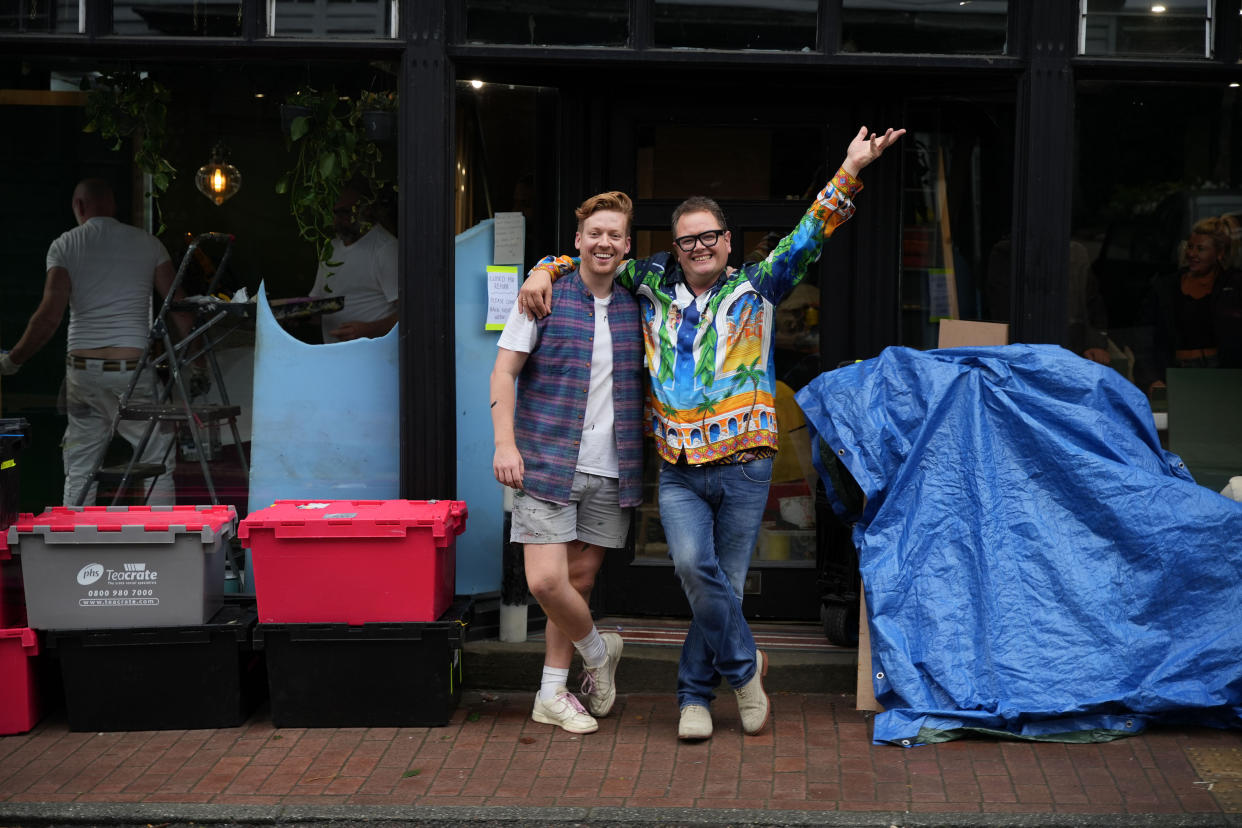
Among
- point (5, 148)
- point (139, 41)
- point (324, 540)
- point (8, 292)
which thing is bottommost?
point (324, 540)

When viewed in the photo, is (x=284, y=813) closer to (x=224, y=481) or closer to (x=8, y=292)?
(x=224, y=481)

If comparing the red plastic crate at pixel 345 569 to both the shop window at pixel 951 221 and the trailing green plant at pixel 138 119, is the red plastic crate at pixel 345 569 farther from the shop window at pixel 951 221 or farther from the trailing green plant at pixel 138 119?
the shop window at pixel 951 221

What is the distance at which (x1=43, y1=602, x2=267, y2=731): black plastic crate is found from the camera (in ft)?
17.5

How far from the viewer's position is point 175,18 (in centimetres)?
582

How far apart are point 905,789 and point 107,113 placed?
14.2 feet

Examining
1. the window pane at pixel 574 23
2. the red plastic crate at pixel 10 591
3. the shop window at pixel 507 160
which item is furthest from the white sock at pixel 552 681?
the window pane at pixel 574 23

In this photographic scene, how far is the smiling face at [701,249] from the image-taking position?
4.97 m

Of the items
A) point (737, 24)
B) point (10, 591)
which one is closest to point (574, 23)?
point (737, 24)

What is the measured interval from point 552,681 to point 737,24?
A: 108 inches

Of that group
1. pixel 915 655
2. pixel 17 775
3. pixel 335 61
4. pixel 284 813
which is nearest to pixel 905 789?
pixel 915 655

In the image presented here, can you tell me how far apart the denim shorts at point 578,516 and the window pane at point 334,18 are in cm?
210

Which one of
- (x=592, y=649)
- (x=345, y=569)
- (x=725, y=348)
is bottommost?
(x=592, y=649)

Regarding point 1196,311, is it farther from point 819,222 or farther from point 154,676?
point 154,676

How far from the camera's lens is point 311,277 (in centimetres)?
619
